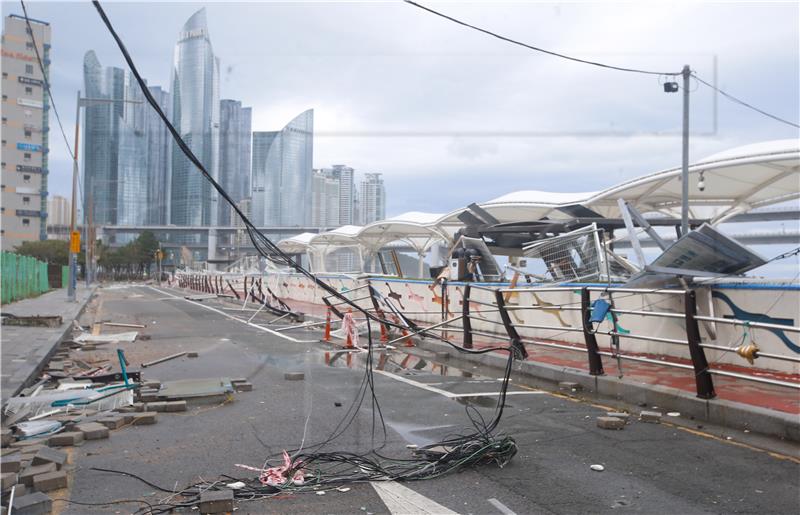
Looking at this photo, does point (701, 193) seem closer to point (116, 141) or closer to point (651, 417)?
point (651, 417)

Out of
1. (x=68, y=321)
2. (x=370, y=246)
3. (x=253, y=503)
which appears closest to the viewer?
(x=253, y=503)

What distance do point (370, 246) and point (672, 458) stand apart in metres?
53.9

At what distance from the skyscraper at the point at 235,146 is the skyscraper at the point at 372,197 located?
698 centimetres

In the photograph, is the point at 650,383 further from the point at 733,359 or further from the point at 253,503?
the point at 253,503

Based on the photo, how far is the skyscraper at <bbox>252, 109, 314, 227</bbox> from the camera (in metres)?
5.86

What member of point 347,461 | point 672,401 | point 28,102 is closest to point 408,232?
point 672,401

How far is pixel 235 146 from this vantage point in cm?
605

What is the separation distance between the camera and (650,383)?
7840 mm

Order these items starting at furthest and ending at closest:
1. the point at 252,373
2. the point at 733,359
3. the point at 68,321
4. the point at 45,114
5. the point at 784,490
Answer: the point at 45,114 → the point at 68,321 → the point at 252,373 → the point at 733,359 → the point at 784,490

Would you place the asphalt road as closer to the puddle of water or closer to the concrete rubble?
the concrete rubble

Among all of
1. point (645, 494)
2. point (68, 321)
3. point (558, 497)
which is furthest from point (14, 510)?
point (68, 321)

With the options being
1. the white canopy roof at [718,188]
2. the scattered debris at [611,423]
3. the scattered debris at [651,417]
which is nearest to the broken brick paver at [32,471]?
the scattered debris at [611,423]

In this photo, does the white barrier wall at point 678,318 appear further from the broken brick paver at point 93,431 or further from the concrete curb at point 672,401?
the broken brick paver at point 93,431

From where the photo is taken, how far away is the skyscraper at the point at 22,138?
282 feet
